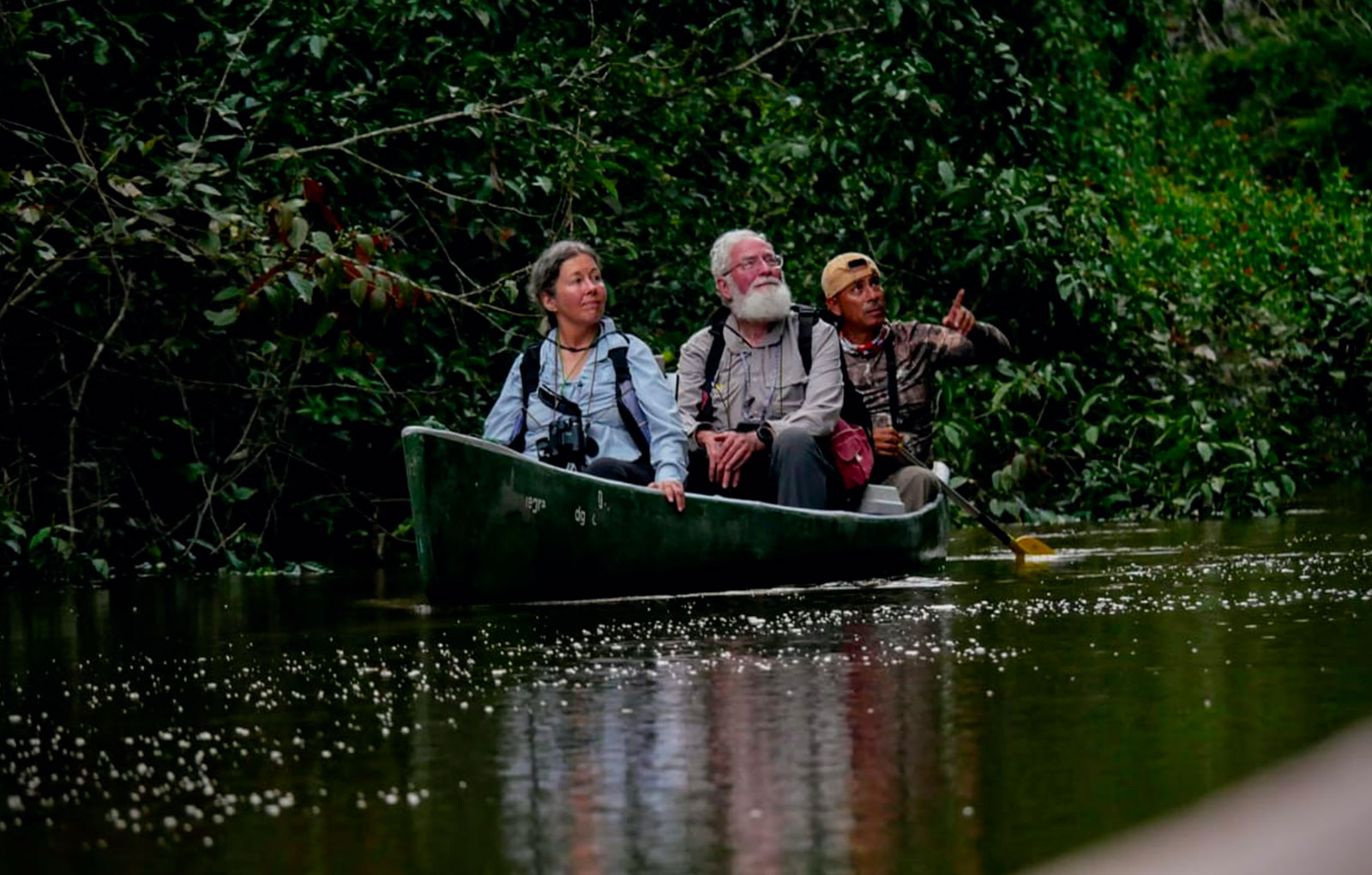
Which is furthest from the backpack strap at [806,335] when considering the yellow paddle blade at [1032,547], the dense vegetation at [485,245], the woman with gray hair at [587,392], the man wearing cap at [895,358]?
the yellow paddle blade at [1032,547]

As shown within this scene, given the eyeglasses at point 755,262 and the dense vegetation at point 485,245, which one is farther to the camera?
the dense vegetation at point 485,245

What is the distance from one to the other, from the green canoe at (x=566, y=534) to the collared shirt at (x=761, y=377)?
26.4 inches

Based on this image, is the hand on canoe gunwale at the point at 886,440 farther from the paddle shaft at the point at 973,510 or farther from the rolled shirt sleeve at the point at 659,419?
the rolled shirt sleeve at the point at 659,419

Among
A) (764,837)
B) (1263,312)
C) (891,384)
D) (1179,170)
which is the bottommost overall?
(764,837)

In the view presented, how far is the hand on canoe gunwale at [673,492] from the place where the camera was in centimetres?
981

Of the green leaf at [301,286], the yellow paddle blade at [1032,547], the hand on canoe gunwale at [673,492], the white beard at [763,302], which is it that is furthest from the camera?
the yellow paddle blade at [1032,547]

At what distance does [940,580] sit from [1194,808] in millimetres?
6685

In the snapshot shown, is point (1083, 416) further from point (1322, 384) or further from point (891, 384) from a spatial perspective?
point (891, 384)

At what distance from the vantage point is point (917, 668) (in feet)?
21.6

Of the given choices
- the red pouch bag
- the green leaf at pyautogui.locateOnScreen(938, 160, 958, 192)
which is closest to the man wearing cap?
the red pouch bag

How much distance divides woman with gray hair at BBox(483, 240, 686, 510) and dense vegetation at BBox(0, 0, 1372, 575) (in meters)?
1.47

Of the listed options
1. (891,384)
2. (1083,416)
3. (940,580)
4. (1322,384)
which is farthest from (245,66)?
(1322,384)

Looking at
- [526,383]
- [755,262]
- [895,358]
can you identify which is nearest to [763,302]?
[755,262]

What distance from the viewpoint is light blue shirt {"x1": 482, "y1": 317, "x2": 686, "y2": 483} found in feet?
33.0
